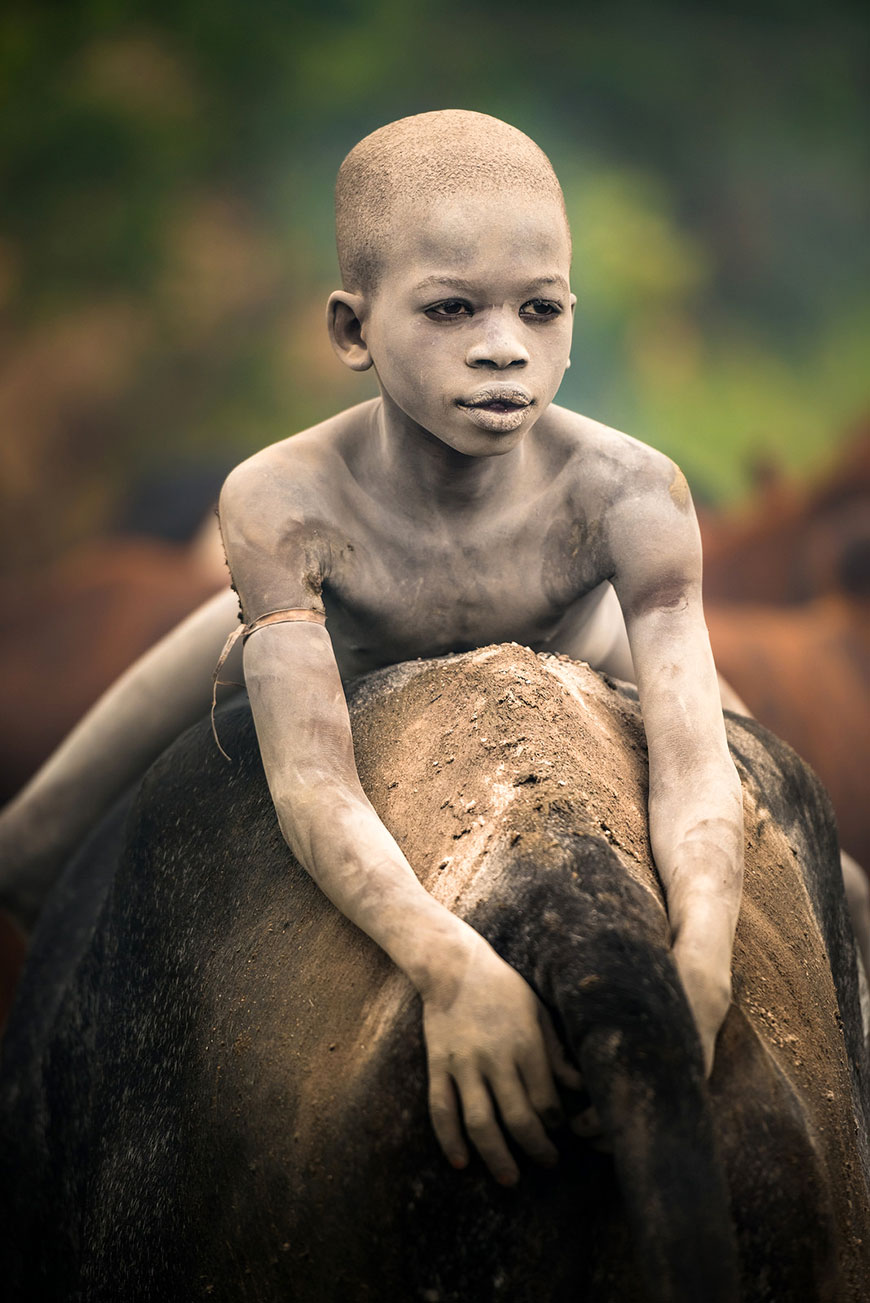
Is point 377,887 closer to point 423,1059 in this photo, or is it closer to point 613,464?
point 423,1059

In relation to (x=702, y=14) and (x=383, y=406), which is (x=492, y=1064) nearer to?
(x=383, y=406)

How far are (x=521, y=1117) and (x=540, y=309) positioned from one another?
0.62m

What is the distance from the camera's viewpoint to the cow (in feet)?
2.73

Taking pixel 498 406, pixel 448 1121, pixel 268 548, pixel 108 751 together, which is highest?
pixel 498 406

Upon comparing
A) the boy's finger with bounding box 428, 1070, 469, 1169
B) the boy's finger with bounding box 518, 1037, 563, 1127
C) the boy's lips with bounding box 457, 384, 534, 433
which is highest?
the boy's lips with bounding box 457, 384, 534, 433

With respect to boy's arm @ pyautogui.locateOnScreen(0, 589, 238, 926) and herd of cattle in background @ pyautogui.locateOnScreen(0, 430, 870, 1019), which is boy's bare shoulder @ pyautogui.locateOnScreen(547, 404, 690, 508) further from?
herd of cattle in background @ pyautogui.locateOnScreen(0, 430, 870, 1019)

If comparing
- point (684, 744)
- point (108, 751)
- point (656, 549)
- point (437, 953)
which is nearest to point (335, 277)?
point (108, 751)

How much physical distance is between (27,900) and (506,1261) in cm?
123

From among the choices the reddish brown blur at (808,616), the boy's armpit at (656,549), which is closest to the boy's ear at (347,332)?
the boy's armpit at (656,549)

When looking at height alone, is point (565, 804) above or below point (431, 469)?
below

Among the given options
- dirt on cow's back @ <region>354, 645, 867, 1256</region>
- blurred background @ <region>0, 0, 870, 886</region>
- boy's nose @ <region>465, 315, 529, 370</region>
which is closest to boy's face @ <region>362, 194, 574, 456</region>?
boy's nose @ <region>465, 315, 529, 370</region>

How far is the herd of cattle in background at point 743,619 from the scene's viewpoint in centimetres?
335

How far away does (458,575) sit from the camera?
4.20 feet

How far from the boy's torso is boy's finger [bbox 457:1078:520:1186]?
21.1 inches
